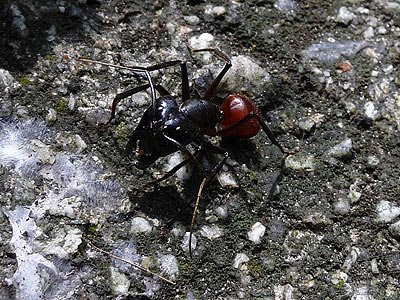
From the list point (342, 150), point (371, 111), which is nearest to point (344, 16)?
point (371, 111)

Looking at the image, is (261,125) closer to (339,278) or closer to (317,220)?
(317,220)

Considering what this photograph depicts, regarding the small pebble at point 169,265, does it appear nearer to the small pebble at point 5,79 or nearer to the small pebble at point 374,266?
the small pebble at point 374,266

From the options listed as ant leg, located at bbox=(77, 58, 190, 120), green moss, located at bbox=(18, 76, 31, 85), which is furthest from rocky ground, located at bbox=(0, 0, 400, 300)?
ant leg, located at bbox=(77, 58, 190, 120)

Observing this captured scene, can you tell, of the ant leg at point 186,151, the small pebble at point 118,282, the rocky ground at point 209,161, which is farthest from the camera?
the ant leg at point 186,151

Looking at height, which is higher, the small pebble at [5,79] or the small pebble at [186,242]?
the small pebble at [5,79]

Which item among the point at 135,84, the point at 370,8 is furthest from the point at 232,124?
the point at 370,8

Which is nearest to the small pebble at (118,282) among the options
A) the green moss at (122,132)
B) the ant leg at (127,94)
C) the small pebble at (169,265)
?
the small pebble at (169,265)

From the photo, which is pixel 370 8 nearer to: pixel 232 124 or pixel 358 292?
pixel 232 124

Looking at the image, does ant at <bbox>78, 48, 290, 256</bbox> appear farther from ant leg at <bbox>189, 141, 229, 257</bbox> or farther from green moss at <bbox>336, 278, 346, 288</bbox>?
green moss at <bbox>336, 278, 346, 288</bbox>
